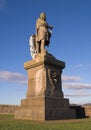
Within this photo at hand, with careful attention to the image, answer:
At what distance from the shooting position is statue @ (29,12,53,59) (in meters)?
14.5

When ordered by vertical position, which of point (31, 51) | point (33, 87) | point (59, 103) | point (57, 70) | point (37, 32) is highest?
point (37, 32)

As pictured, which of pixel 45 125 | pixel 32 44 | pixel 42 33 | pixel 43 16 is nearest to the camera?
pixel 45 125

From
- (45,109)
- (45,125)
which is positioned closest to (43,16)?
(45,109)

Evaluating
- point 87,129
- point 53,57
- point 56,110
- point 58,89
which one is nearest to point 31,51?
point 53,57

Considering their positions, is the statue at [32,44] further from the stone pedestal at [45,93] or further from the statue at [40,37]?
the stone pedestal at [45,93]

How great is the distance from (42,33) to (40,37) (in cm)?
27

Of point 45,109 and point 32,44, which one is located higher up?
point 32,44

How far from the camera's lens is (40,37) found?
14508mm

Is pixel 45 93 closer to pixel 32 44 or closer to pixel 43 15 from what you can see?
pixel 32 44

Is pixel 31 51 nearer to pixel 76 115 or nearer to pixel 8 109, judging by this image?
pixel 76 115

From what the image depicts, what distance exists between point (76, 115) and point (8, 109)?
43.7ft

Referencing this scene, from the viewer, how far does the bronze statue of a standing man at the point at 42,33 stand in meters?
14.5

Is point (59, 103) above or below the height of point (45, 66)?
below

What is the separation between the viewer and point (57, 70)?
45.6 ft
